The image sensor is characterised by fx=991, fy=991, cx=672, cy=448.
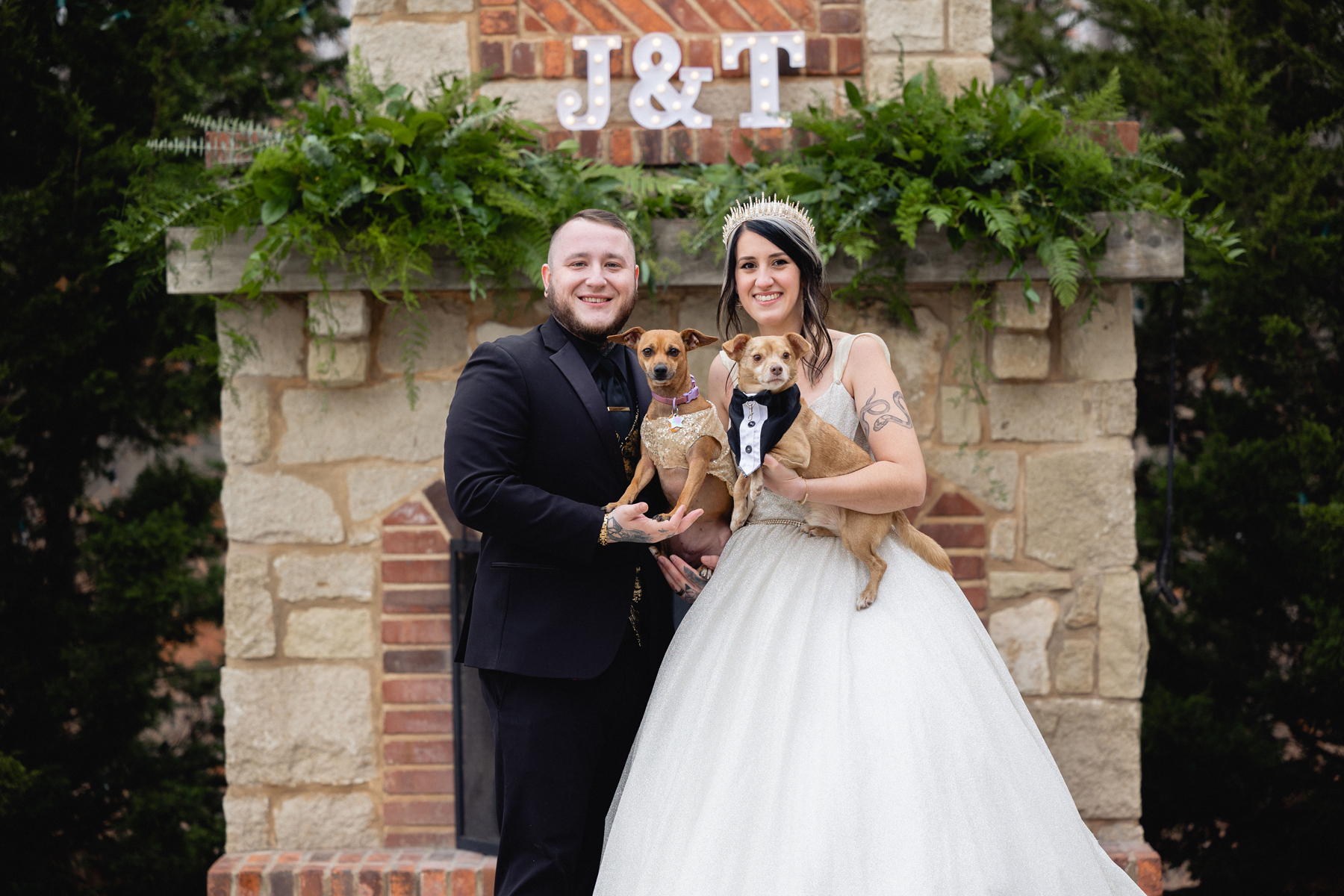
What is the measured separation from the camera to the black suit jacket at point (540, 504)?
7.27 ft

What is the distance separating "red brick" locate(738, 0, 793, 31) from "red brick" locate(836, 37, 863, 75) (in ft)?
0.60

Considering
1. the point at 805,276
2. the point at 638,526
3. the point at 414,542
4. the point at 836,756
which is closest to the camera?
the point at 836,756

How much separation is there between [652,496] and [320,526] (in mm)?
1341

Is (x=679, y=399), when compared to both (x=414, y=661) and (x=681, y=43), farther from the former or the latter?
(x=681, y=43)

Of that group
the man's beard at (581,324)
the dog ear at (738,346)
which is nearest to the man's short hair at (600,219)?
the man's beard at (581,324)

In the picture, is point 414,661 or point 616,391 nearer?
point 616,391

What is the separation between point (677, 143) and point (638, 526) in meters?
1.59

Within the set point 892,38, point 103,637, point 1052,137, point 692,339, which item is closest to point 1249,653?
point 1052,137

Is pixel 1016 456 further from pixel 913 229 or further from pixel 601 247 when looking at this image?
pixel 601 247

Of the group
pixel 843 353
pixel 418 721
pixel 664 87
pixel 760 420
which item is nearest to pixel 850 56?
pixel 664 87

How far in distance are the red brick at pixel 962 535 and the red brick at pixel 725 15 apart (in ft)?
5.81

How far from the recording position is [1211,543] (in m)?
4.44

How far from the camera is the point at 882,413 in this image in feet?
7.71

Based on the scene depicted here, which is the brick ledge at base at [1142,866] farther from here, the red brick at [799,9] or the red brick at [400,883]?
the red brick at [799,9]
